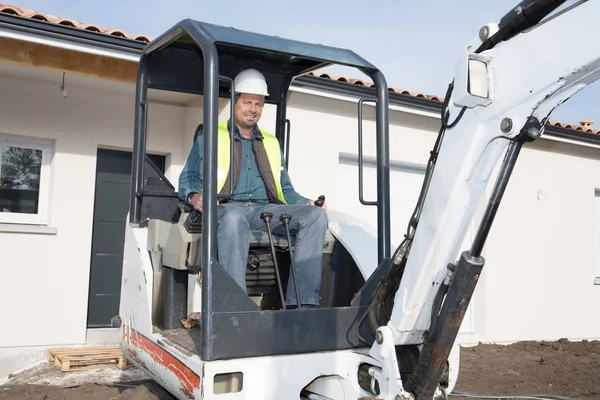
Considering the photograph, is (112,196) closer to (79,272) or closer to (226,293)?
(79,272)

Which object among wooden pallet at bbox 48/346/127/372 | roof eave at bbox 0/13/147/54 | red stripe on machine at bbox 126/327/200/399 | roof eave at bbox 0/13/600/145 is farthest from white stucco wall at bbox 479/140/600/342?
red stripe on machine at bbox 126/327/200/399

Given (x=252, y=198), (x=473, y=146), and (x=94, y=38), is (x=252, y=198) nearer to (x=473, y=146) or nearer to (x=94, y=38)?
(x=473, y=146)

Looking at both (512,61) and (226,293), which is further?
(226,293)

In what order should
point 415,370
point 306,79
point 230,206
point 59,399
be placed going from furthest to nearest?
1. point 306,79
2. point 59,399
3. point 230,206
4. point 415,370

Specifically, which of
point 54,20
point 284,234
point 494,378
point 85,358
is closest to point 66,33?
point 54,20

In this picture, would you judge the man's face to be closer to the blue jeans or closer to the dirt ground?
the blue jeans

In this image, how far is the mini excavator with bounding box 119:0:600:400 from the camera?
2.37 metres

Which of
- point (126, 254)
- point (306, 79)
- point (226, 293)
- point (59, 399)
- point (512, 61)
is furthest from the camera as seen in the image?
point (306, 79)

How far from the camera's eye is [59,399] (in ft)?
16.1

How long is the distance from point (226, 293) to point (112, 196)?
15.9 ft

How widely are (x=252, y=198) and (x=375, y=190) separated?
15.2 feet

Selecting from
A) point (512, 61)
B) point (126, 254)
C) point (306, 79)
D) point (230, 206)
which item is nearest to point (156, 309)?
point (126, 254)

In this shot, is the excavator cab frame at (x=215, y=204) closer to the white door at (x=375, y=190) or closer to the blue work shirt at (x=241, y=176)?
the blue work shirt at (x=241, y=176)

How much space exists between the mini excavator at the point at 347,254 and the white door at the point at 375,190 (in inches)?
147
